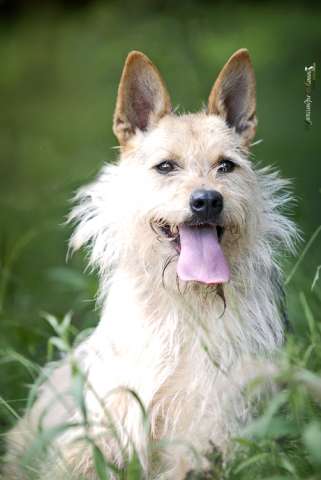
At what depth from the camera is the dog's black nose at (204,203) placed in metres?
4.59

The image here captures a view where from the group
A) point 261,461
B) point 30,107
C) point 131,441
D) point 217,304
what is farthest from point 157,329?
point 30,107

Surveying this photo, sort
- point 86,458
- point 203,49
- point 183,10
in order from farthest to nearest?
point 183,10, point 203,49, point 86,458

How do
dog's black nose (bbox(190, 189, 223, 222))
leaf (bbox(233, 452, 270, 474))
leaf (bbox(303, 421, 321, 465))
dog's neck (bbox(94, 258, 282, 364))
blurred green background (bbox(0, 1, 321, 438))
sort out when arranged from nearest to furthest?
1. leaf (bbox(303, 421, 321, 465))
2. leaf (bbox(233, 452, 270, 474))
3. dog's black nose (bbox(190, 189, 223, 222))
4. dog's neck (bbox(94, 258, 282, 364))
5. blurred green background (bbox(0, 1, 321, 438))

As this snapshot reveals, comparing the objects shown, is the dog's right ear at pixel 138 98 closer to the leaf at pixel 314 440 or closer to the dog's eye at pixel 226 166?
the dog's eye at pixel 226 166

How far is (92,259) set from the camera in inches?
203

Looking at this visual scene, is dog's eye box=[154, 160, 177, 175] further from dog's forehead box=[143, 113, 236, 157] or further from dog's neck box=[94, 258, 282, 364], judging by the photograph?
dog's neck box=[94, 258, 282, 364]

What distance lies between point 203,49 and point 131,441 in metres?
5.26

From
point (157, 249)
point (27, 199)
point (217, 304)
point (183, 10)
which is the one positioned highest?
point (183, 10)

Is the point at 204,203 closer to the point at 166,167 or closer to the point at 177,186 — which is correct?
the point at 177,186

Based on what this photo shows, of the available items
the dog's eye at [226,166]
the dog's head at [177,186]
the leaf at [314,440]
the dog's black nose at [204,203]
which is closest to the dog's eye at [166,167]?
the dog's head at [177,186]

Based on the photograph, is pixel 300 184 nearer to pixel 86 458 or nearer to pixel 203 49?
pixel 203 49

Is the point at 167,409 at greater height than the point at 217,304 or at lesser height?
lesser

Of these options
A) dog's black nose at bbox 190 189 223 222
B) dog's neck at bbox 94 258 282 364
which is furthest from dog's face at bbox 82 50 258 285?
dog's neck at bbox 94 258 282 364

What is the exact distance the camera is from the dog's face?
183 inches
